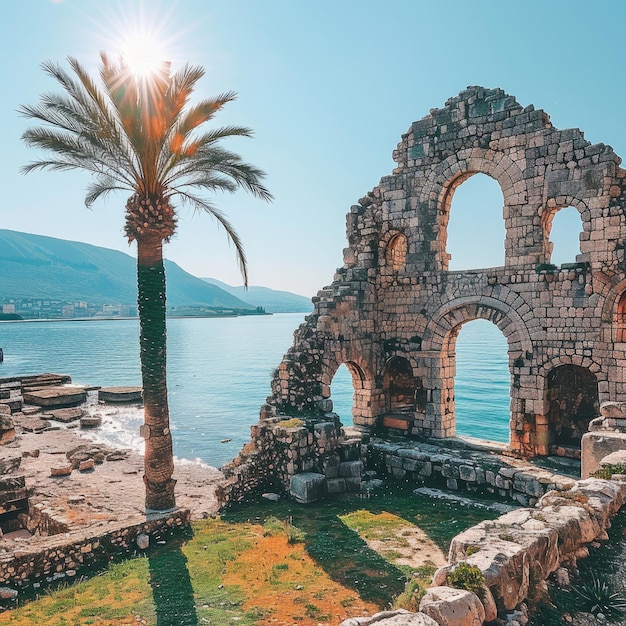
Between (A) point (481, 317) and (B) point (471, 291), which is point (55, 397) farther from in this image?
(A) point (481, 317)

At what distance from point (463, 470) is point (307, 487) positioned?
12.3 feet

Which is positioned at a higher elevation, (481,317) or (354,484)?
(481,317)

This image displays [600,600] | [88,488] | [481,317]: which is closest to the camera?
[600,600]

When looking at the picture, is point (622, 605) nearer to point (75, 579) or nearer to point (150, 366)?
point (75, 579)

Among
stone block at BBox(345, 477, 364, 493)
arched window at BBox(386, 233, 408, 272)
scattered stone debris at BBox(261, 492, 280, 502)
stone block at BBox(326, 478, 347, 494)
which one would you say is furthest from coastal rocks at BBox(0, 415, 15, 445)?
arched window at BBox(386, 233, 408, 272)

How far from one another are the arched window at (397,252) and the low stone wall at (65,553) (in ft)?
33.1

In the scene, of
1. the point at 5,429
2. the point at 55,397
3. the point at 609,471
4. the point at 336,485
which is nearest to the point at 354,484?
the point at 336,485

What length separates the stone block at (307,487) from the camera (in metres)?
12.1

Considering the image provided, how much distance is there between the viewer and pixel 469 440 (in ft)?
48.9

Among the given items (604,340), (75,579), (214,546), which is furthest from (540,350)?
(75,579)

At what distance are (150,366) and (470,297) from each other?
8573mm

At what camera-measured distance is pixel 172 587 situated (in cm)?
816

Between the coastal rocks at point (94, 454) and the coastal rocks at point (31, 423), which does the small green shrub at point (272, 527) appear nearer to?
the coastal rocks at point (94, 454)

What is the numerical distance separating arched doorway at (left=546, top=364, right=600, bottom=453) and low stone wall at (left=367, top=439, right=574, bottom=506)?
1.90 metres
